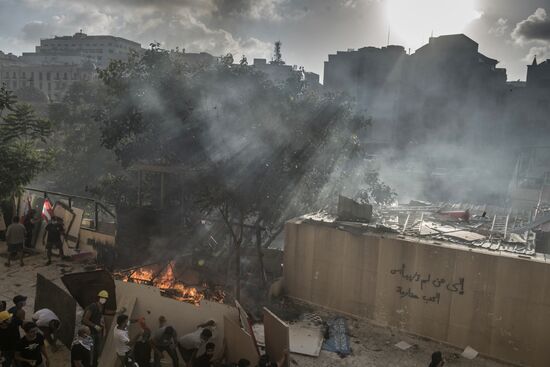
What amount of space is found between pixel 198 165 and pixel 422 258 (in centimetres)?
677

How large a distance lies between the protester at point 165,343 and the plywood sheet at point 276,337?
6.27 ft

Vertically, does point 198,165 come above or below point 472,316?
above

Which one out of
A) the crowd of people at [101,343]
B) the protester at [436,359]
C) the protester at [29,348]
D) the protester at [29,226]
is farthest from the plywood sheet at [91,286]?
the protester at [29,226]

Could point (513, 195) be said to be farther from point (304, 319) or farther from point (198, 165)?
point (198, 165)

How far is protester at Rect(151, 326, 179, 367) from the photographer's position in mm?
7820

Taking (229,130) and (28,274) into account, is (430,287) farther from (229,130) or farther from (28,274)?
(28,274)

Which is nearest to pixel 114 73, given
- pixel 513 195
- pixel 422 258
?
pixel 422 258

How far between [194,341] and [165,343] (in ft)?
1.85

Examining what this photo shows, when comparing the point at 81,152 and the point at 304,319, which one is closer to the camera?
the point at 304,319

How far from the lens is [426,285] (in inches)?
412

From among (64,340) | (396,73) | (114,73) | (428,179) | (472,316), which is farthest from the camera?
(396,73)

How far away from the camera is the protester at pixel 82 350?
23.3 feet

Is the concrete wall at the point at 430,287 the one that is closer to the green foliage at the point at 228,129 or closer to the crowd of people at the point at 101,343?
the green foliage at the point at 228,129

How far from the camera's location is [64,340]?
30.0ft
